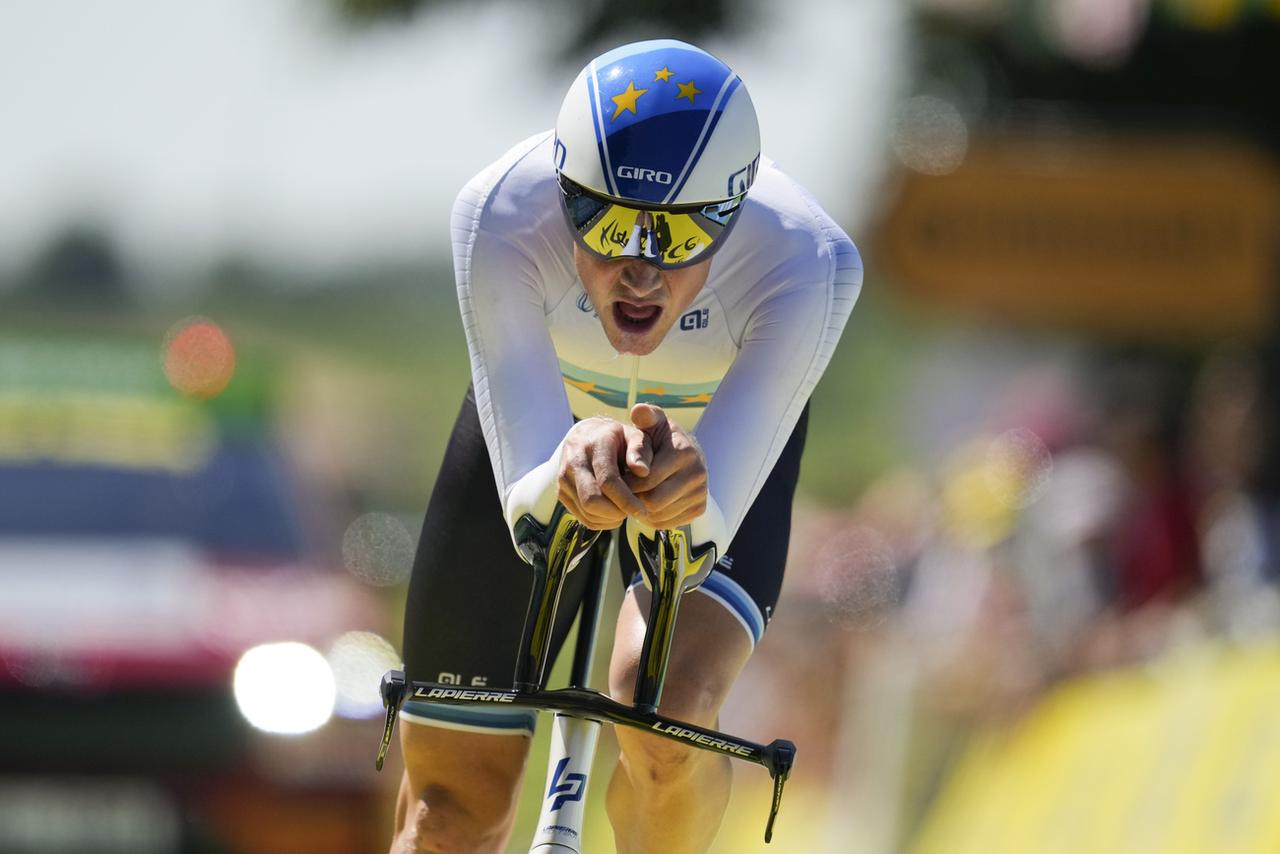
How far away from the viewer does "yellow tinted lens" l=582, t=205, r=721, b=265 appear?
460 cm

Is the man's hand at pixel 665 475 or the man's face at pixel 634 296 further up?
the man's face at pixel 634 296

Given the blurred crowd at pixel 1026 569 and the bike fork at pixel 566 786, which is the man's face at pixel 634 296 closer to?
the bike fork at pixel 566 786

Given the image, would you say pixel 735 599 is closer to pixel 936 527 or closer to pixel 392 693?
pixel 392 693

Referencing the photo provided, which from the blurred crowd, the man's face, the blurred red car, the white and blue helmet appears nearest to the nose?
the man's face

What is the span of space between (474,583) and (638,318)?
109 cm

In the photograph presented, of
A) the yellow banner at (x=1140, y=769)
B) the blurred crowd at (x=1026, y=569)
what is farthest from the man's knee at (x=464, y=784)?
the blurred crowd at (x=1026, y=569)

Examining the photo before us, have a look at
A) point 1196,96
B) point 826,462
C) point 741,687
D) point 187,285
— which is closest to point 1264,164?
point 1196,96

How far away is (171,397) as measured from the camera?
11742 millimetres

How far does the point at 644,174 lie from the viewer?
14.9ft

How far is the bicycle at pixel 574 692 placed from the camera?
4441mm

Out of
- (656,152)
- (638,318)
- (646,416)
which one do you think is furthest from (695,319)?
(646,416)

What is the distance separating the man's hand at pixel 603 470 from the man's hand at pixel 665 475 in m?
0.01

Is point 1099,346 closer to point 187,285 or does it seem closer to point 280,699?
point 280,699

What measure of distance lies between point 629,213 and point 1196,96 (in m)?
10.6
